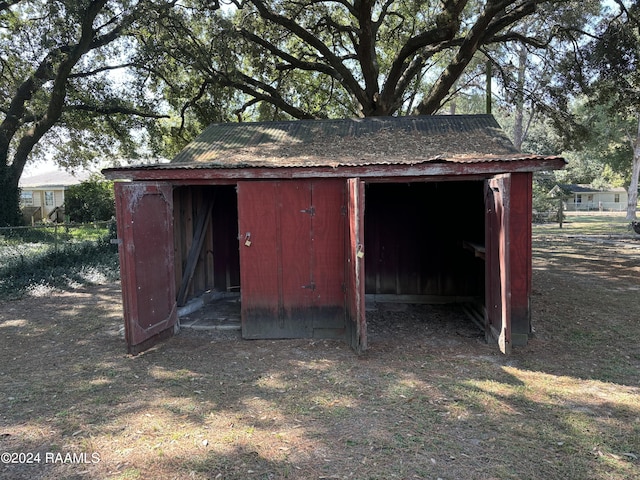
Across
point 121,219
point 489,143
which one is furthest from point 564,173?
point 121,219

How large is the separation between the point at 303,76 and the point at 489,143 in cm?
1305

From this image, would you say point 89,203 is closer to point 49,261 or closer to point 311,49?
point 49,261

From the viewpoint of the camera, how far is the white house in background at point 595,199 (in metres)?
47.5

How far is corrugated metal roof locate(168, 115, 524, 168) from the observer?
20.2 feet

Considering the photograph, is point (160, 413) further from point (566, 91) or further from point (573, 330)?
point (566, 91)

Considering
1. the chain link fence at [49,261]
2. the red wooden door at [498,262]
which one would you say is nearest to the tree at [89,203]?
the chain link fence at [49,261]

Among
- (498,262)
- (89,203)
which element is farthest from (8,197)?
(498,262)

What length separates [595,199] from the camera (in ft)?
171

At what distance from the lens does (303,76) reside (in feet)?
60.5

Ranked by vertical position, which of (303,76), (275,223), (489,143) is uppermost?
(303,76)

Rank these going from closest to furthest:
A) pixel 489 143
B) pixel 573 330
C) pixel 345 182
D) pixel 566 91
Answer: pixel 345 182 < pixel 573 330 < pixel 489 143 < pixel 566 91

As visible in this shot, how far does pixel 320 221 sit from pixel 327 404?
8.81 feet

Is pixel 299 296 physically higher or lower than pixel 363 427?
higher

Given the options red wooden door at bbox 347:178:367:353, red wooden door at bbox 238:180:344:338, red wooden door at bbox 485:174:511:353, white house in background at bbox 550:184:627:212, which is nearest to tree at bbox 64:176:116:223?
red wooden door at bbox 238:180:344:338
